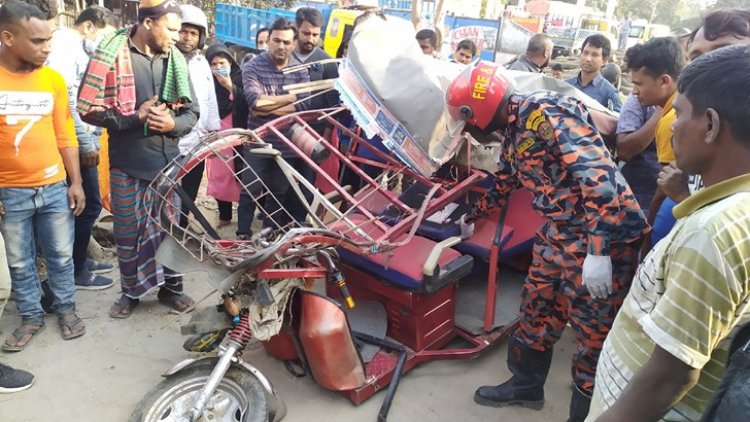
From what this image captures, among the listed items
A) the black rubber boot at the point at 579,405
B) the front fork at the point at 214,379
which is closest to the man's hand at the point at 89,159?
the front fork at the point at 214,379

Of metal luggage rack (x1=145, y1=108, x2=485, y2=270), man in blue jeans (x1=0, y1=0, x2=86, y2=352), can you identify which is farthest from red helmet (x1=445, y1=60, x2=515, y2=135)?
man in blue jeans (x1=0, y1=0, x2=86, y2=352)

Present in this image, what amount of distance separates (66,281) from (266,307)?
1717 millimetres

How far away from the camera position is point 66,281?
10.9 ft

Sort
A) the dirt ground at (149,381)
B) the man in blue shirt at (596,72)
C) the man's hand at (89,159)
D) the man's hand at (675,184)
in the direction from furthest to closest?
the man in blue shirt at (596,72) < the man's hand at (89,159) < the dirt ground at (149,381) < the man's hand at (675,184)

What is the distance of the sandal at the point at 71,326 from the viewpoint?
3.28 meters

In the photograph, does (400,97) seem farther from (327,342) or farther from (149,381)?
(149,381)

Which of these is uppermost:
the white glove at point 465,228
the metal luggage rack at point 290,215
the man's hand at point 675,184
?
the man's hand at point 675,184

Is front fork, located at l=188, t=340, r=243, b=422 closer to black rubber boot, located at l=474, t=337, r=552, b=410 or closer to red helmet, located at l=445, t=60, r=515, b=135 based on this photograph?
black rubber boot, located at l=474, t=337, r=552, b=410

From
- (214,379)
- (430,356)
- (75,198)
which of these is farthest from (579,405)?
(75,198)

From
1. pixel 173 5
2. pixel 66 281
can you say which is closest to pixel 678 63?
pixel 173 5

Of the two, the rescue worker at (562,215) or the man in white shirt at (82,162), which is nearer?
the rescue worker at (562,215)

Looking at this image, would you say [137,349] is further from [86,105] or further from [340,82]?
[340,82]

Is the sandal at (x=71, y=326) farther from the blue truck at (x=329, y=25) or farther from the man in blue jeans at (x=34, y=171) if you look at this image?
the blue truck at (x=329, y=25)

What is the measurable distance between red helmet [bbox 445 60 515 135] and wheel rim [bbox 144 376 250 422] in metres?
1.74
